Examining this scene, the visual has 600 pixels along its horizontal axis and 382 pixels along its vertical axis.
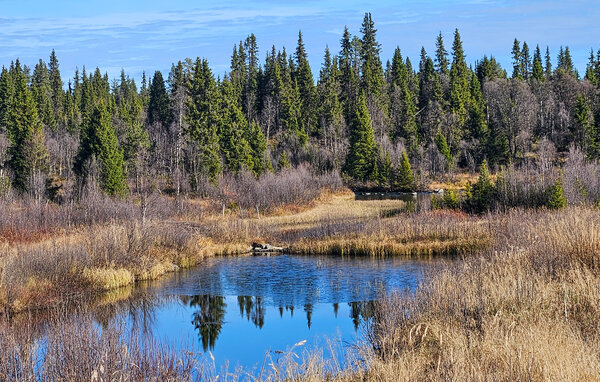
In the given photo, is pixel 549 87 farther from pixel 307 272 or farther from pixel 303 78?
pixel 307 272

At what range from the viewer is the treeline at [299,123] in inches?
2234

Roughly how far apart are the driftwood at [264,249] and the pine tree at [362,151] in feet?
129

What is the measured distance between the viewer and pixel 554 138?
3041 inches

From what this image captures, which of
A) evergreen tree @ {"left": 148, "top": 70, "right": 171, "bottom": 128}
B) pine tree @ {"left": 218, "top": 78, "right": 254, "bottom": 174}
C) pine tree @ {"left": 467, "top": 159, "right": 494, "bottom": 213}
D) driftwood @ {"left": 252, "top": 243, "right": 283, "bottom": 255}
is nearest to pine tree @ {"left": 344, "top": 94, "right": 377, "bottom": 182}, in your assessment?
pine tree @ {"left": 218, "top": 78, "right": 254, "bottom": 174}

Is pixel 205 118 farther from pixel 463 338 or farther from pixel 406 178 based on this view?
pixel 463 338

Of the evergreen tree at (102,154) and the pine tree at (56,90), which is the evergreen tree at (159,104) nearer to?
the pine tree at (56,90)

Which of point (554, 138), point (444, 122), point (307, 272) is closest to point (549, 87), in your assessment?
point (554, 138)

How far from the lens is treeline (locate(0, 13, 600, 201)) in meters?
56.8

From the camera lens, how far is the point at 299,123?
86625 millimetres

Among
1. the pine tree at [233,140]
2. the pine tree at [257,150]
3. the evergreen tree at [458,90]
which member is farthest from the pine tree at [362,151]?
the evergreen tree at [458,90]

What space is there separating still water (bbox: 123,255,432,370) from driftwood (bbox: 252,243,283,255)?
Answer: 2281mm

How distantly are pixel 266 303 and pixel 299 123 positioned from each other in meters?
68.8

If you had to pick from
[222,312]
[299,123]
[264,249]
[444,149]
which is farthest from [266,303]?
[299,123]

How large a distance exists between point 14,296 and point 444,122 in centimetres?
7088
